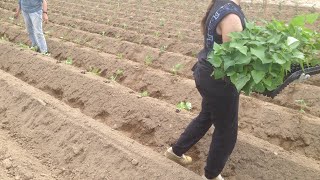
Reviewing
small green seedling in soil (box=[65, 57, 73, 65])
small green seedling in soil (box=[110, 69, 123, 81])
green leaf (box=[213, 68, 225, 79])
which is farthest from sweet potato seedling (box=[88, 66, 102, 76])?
green leaf (box=[213, 68, 225, 79])

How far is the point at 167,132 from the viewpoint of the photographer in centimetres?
421

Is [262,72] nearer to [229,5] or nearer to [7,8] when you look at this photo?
[229,5]

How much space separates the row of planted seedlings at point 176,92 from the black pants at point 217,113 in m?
1.10

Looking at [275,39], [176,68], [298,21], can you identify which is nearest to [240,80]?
[275,39]

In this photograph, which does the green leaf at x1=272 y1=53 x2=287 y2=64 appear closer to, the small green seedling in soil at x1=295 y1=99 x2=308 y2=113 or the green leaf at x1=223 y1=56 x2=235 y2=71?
the green leaf at x1=223 y1=56 x2=235 y2=71

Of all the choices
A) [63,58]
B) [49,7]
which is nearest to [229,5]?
[63,58]

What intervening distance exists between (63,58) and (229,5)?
4843 mm

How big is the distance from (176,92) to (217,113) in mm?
2195

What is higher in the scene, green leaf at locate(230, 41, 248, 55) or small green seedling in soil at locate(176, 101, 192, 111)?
green leaf at locate(230, 41, 248, 55)

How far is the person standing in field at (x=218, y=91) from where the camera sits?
272 centimetres

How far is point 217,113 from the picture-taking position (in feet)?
9.74

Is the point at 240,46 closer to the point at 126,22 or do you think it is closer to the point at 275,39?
the point at 275,39

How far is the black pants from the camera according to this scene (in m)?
2.89

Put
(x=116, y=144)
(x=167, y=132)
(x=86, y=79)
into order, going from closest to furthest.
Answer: (x=116, y=144) < (x=167, y=132) < (x=86, y=79)
